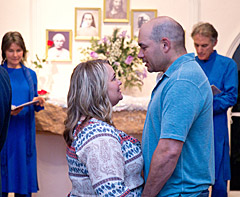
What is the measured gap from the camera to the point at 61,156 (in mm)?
4793

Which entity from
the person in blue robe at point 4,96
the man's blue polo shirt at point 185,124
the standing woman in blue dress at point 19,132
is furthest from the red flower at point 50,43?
the man's blue polo shirt at point 185,124

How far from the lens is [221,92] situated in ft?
11.8

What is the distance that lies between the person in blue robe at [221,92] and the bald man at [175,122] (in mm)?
1739

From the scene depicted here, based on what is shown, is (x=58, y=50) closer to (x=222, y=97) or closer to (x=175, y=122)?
(x=222, y=97)

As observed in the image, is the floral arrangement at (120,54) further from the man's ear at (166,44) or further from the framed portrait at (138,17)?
the man's ear at (166,44)

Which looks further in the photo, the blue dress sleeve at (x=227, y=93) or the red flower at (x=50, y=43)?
the red flower at (x=50, y=43)

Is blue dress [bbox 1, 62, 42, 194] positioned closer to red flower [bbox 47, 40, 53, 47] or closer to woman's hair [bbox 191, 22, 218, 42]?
red flower [bbox 47, 40, 53, 47]

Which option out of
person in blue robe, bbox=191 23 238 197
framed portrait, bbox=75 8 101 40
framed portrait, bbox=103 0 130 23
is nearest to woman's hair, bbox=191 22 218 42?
person in blue robe, bbox=191 23 238 197

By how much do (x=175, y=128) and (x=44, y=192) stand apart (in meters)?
3.58

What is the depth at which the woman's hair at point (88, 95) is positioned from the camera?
1.83 m

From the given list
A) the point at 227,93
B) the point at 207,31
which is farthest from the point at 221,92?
the point at 207,31

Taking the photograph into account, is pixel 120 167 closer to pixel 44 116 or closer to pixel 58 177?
pixel 44 116

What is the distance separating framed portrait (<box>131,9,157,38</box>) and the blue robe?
76.2 inches

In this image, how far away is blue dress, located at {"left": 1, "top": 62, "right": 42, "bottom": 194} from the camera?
405 centimetres
